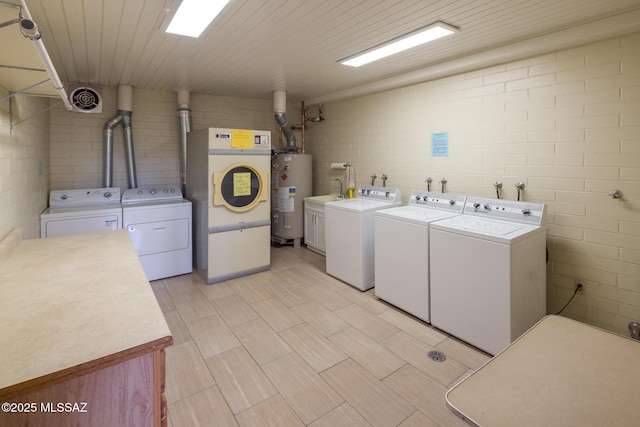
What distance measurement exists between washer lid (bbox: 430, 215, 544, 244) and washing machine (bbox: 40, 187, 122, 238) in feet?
10.8

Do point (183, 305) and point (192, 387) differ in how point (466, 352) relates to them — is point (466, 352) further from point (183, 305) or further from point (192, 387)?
point (183, 305)

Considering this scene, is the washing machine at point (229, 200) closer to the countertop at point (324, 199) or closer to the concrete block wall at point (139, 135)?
the concrete block wall at point (139, 135)

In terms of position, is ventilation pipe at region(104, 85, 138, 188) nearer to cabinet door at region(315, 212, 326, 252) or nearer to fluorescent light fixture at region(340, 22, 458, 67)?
cabinet door at region(315, 212, 326, 252)

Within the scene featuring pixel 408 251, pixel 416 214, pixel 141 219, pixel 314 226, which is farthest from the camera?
pixel 314 226

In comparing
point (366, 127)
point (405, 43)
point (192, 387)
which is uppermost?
point (405, 43)

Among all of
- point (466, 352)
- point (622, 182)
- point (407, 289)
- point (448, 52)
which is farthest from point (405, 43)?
point (466, 352)

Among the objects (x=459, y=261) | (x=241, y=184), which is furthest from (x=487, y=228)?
(x=241, y=184)

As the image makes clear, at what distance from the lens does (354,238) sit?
345 centimetres

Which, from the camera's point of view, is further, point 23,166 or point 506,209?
point 506,209

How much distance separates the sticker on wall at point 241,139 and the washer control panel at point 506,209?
2.42 meters

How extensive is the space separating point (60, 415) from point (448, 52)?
3.45 meters

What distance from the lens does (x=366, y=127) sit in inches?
171

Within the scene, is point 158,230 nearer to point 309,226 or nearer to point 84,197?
point 84,197

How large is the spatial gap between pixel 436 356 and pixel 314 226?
2.81m
